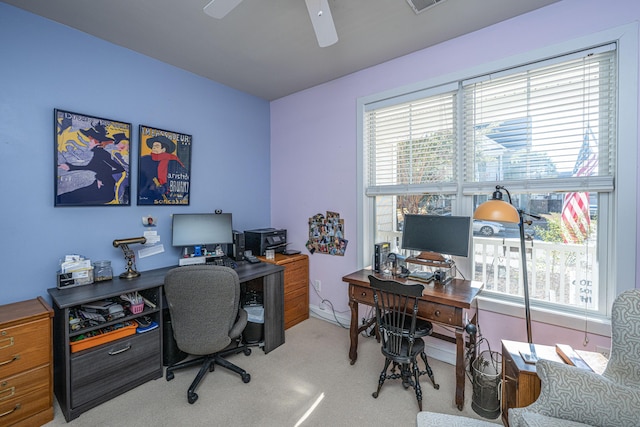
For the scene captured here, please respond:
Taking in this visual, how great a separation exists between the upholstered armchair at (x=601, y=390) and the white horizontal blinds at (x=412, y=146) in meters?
1.37

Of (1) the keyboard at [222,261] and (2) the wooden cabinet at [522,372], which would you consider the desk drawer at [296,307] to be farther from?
(2) the wooden cabinet at [522,372]

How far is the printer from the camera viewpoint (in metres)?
3.13

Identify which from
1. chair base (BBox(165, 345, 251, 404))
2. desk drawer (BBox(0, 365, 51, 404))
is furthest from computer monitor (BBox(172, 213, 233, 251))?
desk drawer (BBox(0, 365, 51, 404))

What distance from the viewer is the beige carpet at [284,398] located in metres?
1.74

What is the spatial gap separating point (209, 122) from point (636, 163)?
3.56 metres

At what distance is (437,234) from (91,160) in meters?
2.93

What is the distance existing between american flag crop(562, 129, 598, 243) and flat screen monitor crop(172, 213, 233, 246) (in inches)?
115

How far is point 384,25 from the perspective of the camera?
2.11 m

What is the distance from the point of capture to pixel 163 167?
8.71 ft

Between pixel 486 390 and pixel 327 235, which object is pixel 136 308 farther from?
pixel 486 390

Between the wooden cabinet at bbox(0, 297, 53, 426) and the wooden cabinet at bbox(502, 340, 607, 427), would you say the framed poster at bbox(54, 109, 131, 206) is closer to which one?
the wooden cabinet at bbox(0, 297, 53, 426)

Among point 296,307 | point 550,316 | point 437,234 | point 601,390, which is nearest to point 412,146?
point 437,234

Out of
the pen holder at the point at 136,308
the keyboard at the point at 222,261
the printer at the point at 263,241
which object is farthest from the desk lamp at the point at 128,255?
the printer at the point at 263,241

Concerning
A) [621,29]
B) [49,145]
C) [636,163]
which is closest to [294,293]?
[49,145]
